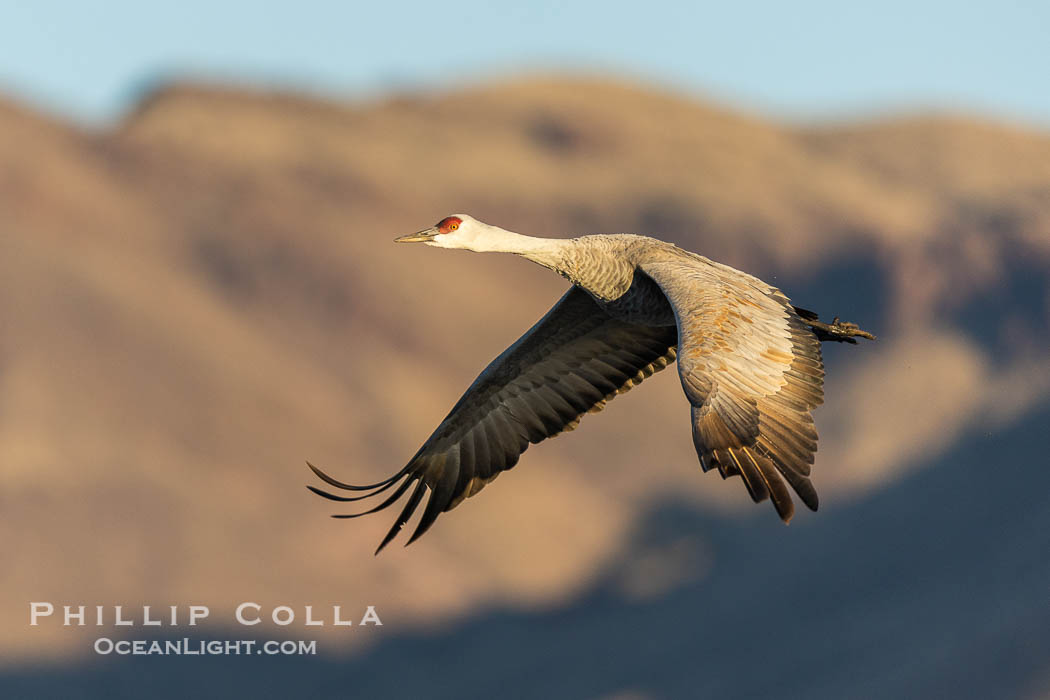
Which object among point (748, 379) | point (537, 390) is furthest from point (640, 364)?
point (748, 379)

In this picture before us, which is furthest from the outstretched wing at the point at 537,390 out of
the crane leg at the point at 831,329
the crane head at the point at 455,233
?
the crane leg at the point at 831,329

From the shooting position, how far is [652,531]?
96.8 meters

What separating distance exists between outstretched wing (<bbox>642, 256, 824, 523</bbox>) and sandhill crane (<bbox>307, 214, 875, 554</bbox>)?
0.01 m

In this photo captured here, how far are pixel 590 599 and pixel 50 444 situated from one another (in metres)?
34.5

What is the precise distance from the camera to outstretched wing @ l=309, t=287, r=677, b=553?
602 inches

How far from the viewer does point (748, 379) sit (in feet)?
39.1

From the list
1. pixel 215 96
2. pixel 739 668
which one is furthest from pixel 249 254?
pixel 739 668

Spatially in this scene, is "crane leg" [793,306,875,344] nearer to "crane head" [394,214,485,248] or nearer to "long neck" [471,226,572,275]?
"long neck" [471,226,572,275]

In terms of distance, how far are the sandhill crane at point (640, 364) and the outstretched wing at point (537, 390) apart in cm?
1

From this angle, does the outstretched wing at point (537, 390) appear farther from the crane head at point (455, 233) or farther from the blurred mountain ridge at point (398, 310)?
the blurred mountain ridge at point (398, 310)

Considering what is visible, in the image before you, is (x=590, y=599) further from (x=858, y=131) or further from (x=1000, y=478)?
(x=858, y=131)

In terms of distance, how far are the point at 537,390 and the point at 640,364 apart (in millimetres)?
1131

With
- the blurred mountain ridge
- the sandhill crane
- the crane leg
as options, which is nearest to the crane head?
the sandhill crane

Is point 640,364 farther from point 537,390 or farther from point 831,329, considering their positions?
point 831,329
